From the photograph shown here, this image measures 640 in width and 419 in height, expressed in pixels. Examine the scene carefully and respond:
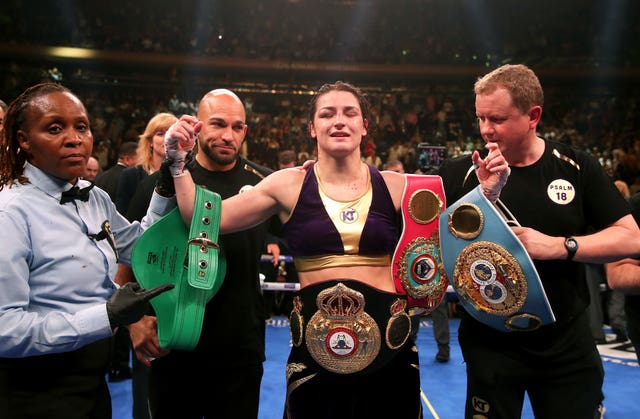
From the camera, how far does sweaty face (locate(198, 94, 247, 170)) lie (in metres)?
2.13

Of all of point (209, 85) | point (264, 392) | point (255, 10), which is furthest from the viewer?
point (255, 10)

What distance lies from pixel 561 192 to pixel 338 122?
0.84 metres

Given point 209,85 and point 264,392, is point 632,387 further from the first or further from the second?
point 209,85

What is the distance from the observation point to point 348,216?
71.7 inches

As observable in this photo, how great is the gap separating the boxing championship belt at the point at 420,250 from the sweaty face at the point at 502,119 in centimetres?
28

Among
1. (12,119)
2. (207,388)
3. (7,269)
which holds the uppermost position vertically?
(12,119)

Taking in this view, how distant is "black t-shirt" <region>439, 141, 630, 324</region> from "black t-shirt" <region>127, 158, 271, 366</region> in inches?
39.8

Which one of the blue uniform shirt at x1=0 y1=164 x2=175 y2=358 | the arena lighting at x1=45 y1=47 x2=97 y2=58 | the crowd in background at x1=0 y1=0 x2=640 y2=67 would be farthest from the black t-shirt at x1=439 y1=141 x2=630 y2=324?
the crowd in background at x1=0 y1=0 x2=640 y2=67

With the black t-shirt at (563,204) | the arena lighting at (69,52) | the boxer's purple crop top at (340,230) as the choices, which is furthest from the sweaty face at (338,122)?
the arena lighting at (69,52)

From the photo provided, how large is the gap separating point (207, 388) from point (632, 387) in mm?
3741

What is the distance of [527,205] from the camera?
1892 mm

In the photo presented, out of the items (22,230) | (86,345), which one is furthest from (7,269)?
(86,345)

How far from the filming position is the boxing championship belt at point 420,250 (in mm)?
1804

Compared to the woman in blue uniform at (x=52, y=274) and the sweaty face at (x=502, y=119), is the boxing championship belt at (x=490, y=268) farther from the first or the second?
the woman in blue uniform at (x=52, y=274)
